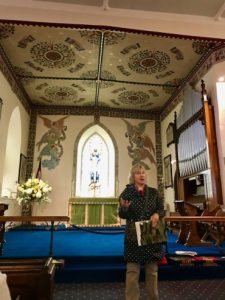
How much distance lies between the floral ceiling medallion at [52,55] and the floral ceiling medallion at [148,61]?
6.01ft

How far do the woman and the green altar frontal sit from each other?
20.9ft

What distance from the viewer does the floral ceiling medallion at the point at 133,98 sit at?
9586 mm

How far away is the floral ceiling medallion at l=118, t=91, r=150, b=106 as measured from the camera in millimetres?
9586

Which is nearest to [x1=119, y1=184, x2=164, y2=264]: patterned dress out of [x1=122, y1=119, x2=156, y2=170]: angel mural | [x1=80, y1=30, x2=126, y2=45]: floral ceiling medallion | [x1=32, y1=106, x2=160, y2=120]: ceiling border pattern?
[x1=80, y1=30, x2=126, y2=45]: floral ceiling medallion

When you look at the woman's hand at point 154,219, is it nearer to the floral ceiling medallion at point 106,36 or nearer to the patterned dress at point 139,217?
the patterned dress at point 139,217

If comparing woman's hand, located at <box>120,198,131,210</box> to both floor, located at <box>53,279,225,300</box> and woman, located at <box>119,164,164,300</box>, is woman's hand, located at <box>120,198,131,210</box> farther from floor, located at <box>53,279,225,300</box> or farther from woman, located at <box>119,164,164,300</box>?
floor, located at <box>53,279,225,300</box>

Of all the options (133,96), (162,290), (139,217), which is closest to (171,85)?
(133,96)

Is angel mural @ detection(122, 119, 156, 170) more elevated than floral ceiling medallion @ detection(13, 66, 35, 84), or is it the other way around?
floral ceiling medallion @ detection(13, 66, 35, 84)

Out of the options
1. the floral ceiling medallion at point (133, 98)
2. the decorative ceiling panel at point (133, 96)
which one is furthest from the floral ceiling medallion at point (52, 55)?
the floral ceiling medallion at point (133, 98)

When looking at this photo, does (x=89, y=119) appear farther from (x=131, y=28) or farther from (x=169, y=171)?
(x=131, y=28)

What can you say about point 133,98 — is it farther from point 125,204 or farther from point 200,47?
point 125,204

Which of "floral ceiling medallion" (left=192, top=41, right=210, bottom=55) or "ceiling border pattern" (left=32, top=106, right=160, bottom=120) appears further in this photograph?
"ceiling border pattern" (left=32, top=106, right=160, bottom=120)

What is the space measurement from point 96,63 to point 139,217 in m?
6.15

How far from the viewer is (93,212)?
28.8ft
